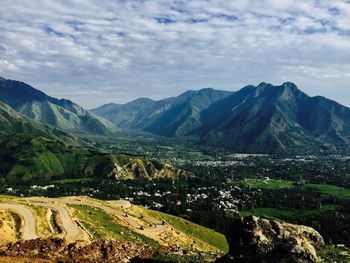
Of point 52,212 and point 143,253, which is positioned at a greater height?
point 143,253

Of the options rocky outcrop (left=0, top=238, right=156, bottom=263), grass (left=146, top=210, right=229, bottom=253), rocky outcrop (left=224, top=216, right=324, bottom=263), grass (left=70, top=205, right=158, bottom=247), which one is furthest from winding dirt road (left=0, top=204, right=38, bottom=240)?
grass (left=146, top=210, right=229, bottom=253)

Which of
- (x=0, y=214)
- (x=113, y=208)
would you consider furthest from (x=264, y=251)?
(x=113, y=208)

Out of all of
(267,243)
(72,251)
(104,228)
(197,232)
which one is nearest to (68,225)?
(104,228)

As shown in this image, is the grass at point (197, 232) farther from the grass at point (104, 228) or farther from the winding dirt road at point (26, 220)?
the winding dirt road at point (26, 220)

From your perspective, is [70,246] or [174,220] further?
[174,220]

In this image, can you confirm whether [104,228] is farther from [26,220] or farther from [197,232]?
[197,232]

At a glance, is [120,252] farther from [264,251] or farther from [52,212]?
[52,212]

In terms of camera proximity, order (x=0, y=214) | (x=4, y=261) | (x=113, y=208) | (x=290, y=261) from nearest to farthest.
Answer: (x=290, y=261)
(x=4, y=261)
(x=0, y=214)
(x=113, y=208)
